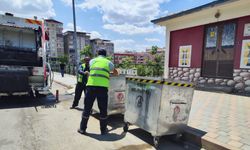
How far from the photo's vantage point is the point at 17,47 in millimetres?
7320

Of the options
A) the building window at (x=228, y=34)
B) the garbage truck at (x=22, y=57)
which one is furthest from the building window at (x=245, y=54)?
the garbage truck at (x=22, y=57)

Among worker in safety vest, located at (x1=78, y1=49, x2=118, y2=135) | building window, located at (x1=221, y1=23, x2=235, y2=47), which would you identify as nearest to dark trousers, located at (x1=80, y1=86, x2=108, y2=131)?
worker in safety vest, located at (x1=78, y1=49, x2=118, y2=135)

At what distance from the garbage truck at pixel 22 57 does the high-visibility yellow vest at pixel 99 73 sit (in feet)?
11.9

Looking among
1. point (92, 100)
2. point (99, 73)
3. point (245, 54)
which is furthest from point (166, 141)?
point (245, 54)

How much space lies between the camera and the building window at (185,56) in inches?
387

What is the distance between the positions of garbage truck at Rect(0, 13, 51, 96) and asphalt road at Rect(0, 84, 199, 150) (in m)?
1.17

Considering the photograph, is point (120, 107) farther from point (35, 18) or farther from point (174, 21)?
point (174, 21)

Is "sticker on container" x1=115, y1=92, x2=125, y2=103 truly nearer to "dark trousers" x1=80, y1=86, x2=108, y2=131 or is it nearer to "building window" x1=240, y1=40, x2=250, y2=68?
"dark trousers" x1=80, y1=86, x2=108, y2=131

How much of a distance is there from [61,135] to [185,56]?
842 centimetres

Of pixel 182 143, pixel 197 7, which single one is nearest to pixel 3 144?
pixel 182 143

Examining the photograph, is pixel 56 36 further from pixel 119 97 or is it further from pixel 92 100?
pixel 92 100

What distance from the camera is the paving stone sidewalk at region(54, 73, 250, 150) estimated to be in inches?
126

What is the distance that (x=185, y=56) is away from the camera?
10.1m

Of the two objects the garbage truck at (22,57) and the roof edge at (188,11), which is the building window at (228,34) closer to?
the roof edge at (188,11)
